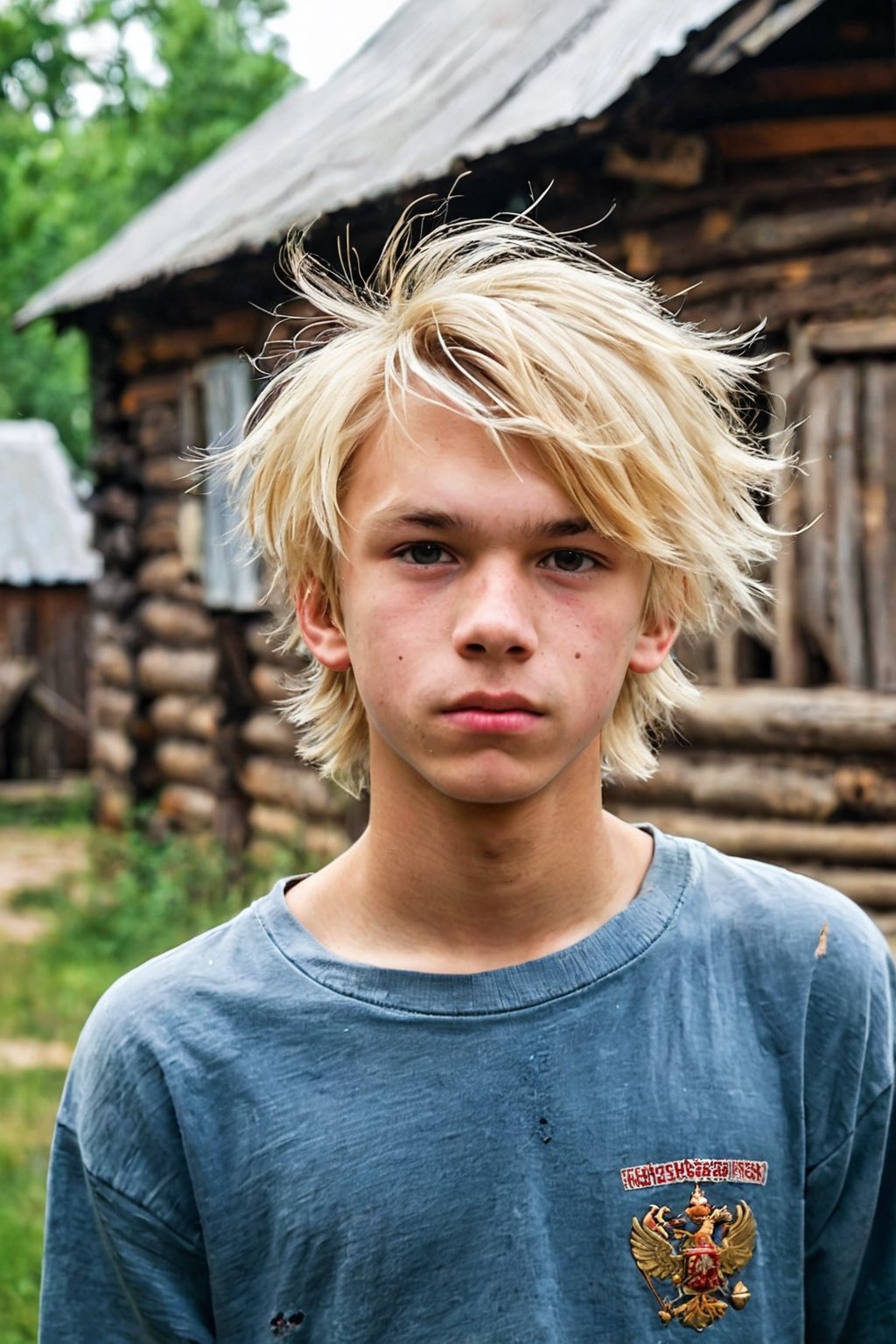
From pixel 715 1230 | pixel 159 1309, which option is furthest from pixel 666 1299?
pixel 159 1309

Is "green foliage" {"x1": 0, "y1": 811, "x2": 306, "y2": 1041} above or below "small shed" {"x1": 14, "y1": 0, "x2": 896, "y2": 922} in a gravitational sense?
below

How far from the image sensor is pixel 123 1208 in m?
1.51

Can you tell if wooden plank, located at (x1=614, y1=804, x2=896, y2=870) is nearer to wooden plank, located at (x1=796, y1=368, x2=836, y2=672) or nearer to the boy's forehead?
wooden plank, located at (x1=796, y1=368, x2=836, y2=672)

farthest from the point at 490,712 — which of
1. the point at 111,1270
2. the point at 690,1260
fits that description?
the point at 111,1270

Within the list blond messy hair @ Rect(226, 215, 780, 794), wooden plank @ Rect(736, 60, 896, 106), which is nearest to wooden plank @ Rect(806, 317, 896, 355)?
wooden plank @ Rect(736, 60, 896, 106)

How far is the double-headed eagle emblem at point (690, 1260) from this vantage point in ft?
4.87

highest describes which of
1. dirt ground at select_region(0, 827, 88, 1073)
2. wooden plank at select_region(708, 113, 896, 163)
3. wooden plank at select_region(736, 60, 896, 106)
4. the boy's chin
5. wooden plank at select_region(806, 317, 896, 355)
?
wooden plank at select_region(736, 60, 896, 106)

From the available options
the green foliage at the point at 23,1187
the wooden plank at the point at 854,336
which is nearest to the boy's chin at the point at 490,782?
the green foliage at the point at 23,1187

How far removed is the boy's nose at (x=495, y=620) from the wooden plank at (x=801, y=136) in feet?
14.8

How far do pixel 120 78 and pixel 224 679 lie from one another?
21.9ft

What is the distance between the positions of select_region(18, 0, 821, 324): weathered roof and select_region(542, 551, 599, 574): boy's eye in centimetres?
368

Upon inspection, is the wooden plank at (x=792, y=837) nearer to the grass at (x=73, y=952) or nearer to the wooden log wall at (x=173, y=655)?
the wooden log wall at (x=173, y=655)

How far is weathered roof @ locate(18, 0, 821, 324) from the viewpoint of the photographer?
5039 millimetres

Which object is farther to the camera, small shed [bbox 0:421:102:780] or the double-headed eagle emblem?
small shed [bbox 0:421:102:780]
